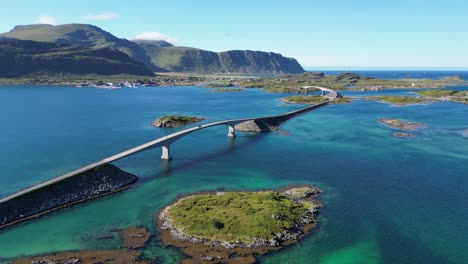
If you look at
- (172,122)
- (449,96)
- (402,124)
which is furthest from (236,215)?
(449,96)

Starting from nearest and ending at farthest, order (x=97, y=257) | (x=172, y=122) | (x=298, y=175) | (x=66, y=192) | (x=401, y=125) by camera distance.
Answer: (x=97, y=257) → (x=66, y=192) → (x=298, y=175) → (x=401, y=125) → (x=172, y=122)

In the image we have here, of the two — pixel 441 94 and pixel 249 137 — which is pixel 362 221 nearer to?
pixel 249 137

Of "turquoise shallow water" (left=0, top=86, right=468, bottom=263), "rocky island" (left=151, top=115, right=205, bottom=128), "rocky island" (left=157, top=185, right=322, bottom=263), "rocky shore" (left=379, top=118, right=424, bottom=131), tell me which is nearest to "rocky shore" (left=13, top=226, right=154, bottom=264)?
"turquoise shallow water" (left=0, top=86, right=468, bottom=263)

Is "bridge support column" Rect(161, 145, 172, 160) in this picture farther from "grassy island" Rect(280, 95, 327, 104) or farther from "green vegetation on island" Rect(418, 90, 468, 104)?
"green vegetation on island" Rect(418, 90, 468, 104)

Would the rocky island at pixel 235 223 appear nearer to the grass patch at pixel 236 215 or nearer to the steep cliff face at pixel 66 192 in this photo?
the grass patch at pixel 236 215

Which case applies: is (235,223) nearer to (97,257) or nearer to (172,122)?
(97,257)
